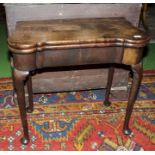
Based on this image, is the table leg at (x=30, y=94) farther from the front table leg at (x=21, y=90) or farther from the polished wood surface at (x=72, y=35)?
the polished wood surface at (x=72, y=35)

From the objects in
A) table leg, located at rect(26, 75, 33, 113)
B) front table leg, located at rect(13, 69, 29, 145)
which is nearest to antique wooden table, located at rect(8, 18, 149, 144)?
front table leg, located at rect(13, 69, 29, 145)

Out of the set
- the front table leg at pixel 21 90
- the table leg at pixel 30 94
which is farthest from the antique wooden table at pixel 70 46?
the table leg at pixel 30 94

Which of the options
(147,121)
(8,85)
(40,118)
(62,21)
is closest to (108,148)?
(147,121)

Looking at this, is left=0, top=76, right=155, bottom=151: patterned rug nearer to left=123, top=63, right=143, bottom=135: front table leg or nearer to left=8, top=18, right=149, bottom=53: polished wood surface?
left=123, top=63, right=143, bottom=135: front table leg

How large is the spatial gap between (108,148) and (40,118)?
58cm

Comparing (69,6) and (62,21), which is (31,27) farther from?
(69,6)

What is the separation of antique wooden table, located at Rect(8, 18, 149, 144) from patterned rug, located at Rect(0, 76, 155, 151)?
1.42 ft

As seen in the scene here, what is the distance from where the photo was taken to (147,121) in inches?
75.0

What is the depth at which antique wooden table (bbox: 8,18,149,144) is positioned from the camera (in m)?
1.22

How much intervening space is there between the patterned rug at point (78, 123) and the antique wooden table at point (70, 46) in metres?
0.43

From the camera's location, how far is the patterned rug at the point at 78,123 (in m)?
1.69

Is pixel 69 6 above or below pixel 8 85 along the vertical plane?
above

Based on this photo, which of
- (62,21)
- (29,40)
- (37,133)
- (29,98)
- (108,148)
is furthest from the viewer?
(29,98)

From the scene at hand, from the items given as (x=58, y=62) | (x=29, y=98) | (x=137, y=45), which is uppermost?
(x=137, y=45)
